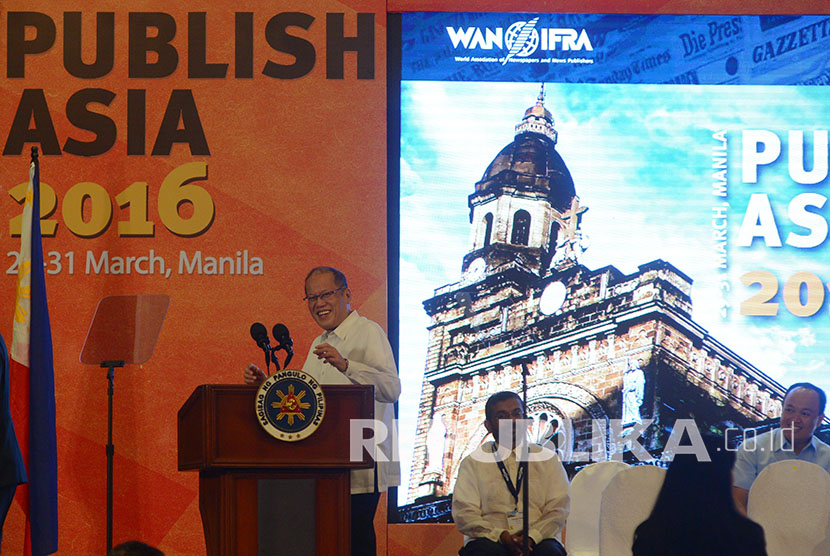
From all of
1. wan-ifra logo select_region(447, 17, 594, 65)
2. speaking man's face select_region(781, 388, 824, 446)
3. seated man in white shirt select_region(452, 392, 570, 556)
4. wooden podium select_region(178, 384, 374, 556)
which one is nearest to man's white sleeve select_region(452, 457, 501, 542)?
seated man in white shirt select_region(452, 392, 570, 556)

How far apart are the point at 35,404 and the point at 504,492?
2.15m

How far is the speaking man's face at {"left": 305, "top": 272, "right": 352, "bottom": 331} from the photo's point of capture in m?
4.74

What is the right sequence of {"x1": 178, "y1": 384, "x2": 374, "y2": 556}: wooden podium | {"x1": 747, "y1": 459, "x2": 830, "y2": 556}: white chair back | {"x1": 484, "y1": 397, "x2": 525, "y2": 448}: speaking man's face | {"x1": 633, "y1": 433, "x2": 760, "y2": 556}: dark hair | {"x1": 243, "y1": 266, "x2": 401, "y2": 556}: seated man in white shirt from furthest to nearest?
{"x1": 484, "y1": 397, "x2": 525, "y2": 448}: speaking man's face
{"x1": 243, "y1": 266, "x2": 401, "y2": 556}: seated man in white shirt
{"x1": 747, "y1": 459, "x2": 830, "y2": 556}: white chair back
{"x1": 178, "y1": 384, "x2": 374, "y2": 556}: wooden podium
{"x1": 633, "y1": 433, "x2": 760, "y2": 556}: dark hair

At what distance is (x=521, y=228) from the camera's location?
589 cm

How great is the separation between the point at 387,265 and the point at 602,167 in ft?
4.29

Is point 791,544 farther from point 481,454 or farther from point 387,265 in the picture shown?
point 387,265

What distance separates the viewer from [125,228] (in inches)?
224

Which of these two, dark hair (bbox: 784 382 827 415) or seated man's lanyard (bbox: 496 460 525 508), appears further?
dark hair (bbox: 784 382 827 415)

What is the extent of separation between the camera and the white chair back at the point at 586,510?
15.6 ft

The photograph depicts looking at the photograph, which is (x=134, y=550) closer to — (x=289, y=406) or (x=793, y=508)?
(x=289, y=406)

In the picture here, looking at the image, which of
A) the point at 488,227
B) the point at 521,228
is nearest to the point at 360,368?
the point at 488,227

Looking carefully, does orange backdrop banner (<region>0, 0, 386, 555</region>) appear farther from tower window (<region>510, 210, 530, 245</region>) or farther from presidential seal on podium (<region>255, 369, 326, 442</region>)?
presidential seal on podium (<region>255, 369, 326, 442</region>)

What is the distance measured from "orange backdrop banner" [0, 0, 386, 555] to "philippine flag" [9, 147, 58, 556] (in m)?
0.65

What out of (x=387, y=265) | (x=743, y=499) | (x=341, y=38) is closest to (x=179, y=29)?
(x=341, y=38)
